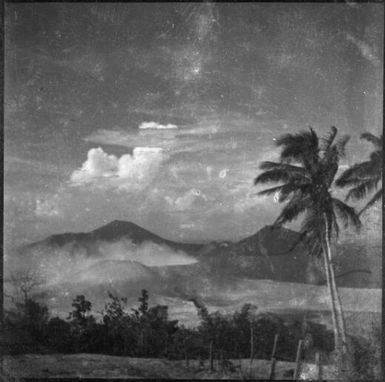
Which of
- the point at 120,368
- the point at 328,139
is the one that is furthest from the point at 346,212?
the point at 120,368

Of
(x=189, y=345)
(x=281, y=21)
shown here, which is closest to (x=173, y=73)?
(x=281, y=21)

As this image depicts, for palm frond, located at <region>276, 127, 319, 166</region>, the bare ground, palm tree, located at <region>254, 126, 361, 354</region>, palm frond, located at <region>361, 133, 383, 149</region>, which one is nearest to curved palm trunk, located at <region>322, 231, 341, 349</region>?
palm tree, located at <region>254, 126, 361, 354</region>

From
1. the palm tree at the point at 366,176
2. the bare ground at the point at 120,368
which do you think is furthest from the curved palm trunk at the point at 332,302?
the palm tree at the point at 366,176

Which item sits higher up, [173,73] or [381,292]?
[173,73]

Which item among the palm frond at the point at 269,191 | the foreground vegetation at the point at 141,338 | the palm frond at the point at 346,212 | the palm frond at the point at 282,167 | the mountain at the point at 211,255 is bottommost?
the foreground vegetation at the point at 141,338

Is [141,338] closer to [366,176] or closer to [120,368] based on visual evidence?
[120,368]

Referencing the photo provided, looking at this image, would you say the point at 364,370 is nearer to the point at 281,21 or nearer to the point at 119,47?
the point at 281,21

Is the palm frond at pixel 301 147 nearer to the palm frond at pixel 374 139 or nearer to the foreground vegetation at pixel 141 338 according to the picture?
the palm frond at pixel 374 139
